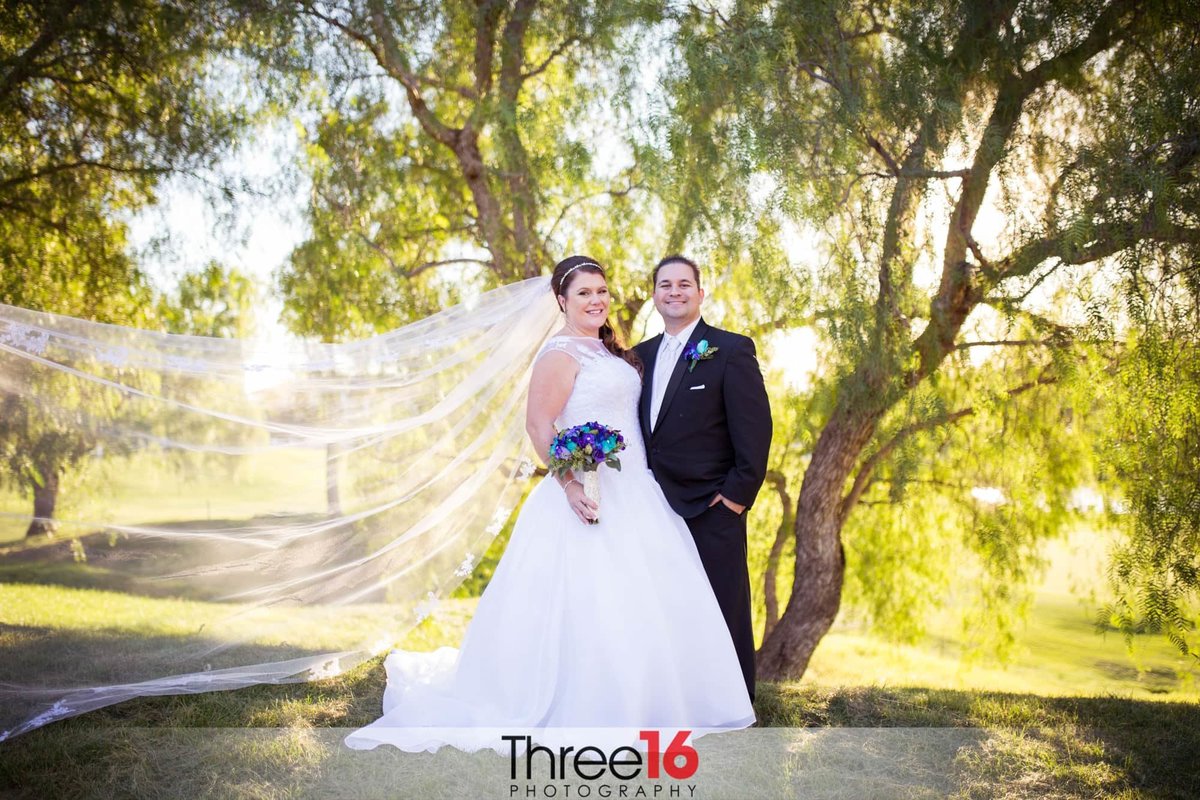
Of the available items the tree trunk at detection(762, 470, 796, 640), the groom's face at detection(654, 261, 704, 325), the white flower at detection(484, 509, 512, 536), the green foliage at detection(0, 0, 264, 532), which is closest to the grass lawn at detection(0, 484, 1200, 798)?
the white flower at detection(484, 509, 512, 536)

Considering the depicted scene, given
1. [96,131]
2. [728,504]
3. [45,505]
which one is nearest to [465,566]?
[728,504]

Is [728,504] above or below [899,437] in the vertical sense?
below

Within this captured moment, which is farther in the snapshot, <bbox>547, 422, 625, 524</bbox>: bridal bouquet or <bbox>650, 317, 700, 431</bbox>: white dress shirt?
<bbox>650, 317, 700, 431</bbox>: white dress shirt

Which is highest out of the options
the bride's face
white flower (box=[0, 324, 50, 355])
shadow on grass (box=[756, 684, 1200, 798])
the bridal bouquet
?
the bride's face

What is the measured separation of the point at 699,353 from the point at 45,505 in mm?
2913

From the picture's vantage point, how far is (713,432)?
12.3 ft

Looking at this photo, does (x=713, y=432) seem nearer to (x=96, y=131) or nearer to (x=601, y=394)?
(x=601, y=394)

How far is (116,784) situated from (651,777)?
6.46 feet

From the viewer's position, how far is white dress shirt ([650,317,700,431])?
385cm

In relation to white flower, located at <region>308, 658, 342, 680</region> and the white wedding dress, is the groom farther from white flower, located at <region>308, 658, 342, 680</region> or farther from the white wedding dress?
white flower, located at <region>308, 658, 342, 680</region>

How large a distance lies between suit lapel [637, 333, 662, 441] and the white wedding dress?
5 centimetres

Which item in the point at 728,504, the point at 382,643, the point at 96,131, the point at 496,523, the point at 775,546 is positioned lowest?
the point at 382,643

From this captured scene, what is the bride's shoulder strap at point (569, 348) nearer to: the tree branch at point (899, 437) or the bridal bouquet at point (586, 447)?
the bridal bouquet at point (586, 447)

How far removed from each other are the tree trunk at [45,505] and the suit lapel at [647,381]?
8.41 ft
